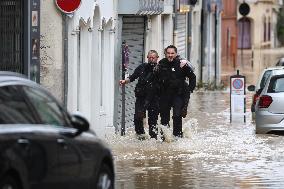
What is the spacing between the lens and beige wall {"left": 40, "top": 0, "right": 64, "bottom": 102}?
23125mm

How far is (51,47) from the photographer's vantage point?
23.2 m

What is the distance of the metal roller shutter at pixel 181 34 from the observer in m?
40.0

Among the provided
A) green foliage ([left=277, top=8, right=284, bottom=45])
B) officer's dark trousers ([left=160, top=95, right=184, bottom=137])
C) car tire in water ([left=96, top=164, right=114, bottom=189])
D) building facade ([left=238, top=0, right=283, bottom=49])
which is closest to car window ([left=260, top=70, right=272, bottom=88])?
officer's dark trousers ([left=160, top=95, right=184, bottom=137])

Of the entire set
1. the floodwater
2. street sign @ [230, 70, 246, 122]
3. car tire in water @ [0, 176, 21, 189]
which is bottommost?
the floodwater

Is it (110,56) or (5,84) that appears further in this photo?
(110,56)

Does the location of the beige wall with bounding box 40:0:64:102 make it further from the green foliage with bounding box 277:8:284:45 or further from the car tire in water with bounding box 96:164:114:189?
the green foliage with bounding box 277:8:284:45

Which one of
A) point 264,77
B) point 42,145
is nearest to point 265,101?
point 264,77

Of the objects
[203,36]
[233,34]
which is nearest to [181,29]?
[203,36]

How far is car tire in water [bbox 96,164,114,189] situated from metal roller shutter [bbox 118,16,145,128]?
1477cm

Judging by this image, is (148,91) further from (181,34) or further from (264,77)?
(181,34)

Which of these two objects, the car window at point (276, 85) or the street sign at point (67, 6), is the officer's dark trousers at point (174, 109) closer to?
the car window at point (276, 85)

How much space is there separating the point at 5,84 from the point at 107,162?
200cm

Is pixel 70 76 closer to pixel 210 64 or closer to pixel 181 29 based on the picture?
pixel 181 29

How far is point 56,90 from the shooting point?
23.4 m
